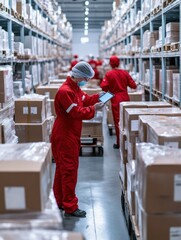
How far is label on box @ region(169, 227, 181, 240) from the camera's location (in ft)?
9.60

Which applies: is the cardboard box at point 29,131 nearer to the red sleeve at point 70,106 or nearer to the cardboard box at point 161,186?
the red sleeve at point 70,106

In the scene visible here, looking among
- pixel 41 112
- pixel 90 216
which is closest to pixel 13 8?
pixel 41 112

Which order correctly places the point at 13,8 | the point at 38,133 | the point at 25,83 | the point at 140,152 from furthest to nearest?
the point at 25,83, the point at 13,8, the point at 38,133, the point at 140,152

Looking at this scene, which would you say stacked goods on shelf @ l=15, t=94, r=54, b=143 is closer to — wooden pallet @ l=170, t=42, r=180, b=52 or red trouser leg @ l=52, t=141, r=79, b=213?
red trouser leg @ l=52, t=141, r=79, b=213

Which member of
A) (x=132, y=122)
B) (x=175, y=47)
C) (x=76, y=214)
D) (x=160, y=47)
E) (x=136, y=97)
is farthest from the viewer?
(x=136, y=97)

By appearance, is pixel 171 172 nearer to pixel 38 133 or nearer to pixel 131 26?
pixel 38 133

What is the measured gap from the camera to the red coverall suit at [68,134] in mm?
4883

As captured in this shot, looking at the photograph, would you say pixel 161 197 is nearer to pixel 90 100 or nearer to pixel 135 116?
pixel 135 116

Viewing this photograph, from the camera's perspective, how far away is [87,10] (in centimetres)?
2894

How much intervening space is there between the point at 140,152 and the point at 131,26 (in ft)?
31.6

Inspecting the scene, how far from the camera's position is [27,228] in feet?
7.89

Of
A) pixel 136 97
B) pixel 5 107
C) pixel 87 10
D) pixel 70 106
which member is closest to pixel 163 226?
pixel 70 106

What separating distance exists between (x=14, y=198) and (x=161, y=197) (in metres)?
0.99

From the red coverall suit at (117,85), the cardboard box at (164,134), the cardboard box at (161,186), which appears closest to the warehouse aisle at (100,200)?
the red coverall suit at (117,85)
